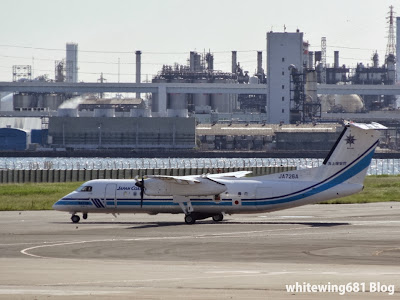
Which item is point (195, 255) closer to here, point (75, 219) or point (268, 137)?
point (75, 219)

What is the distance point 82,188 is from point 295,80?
514ft

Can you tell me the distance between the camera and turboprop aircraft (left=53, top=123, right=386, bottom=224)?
134 ft

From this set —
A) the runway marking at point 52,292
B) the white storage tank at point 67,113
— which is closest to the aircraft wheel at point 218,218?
the runway marking at point 52,292

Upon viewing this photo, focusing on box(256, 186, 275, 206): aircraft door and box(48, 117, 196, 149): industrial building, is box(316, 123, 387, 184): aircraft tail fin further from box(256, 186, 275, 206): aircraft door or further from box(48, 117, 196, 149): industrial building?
box(48, 117, 196, 149): industrial building

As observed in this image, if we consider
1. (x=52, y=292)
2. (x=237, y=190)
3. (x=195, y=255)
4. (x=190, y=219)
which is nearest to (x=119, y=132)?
(x=190, y=219)

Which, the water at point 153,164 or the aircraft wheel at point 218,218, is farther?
the water at point 153,164

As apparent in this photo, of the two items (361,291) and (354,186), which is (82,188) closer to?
(354,186)

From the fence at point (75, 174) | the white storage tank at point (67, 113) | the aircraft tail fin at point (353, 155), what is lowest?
the fence at point (75, 174)

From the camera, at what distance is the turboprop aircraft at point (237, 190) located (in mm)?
40719

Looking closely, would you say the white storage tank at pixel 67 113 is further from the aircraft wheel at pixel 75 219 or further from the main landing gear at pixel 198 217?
the main landing gear at pixel 198 217

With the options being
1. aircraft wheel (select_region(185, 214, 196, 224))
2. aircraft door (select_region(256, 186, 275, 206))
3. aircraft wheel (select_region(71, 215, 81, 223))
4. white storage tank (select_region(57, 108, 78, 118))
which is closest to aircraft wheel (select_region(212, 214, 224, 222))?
aircraft wheel (select_region(185, 214, 196, 224))

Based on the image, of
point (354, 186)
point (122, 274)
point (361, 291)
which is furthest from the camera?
point (354, 186)

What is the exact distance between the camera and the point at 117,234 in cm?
3709

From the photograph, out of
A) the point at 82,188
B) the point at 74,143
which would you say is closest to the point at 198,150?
the point at 74,143
